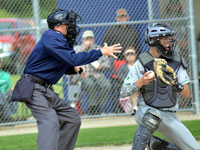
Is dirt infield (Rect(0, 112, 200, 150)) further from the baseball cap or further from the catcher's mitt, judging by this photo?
the catcher's mitt

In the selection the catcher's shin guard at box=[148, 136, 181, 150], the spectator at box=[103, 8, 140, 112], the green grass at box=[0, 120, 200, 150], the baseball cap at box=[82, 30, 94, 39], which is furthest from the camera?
the spectator at box=[103, 8, 140, 112]

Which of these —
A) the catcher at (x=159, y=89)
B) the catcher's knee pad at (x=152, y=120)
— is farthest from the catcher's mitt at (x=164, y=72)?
the catcher's knee pad at (x=152, y=120)

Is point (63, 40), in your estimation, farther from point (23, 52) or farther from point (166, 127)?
point (23, 52)

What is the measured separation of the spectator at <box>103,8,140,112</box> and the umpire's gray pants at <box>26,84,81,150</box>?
4228mm

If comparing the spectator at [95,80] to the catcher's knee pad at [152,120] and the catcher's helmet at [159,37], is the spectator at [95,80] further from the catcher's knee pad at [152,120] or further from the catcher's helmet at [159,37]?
the catcher's knee pad at [152,120]

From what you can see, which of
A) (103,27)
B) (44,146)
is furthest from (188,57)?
(44,146)

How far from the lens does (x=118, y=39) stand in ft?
30.6

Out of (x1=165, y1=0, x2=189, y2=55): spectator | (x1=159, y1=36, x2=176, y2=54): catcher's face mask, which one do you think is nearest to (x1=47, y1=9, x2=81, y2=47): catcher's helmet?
(x1=159, y1=36, x2=176, y2=54): catcher's face mask

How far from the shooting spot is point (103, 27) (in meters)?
9.75

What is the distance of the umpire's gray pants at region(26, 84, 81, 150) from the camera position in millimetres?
4699

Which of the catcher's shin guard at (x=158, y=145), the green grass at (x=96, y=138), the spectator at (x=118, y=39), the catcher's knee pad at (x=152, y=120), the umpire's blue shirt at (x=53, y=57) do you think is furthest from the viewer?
the spectator at (x=118, y=39)

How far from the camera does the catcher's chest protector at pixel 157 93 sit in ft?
15.0

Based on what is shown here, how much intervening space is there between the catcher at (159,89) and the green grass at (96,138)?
1974 millimetres

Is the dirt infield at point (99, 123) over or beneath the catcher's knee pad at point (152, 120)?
beneath
